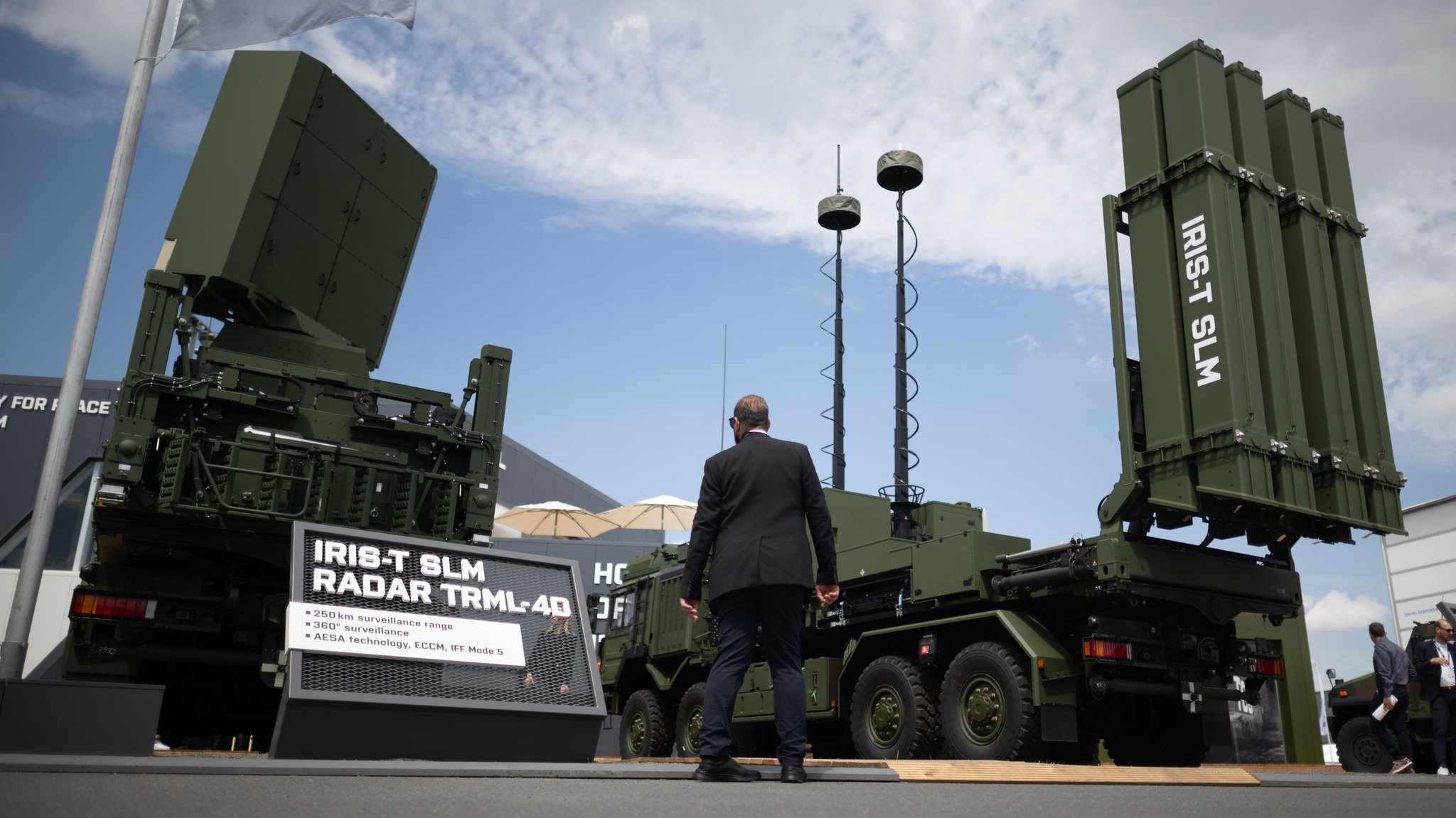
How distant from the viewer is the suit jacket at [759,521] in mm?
4551

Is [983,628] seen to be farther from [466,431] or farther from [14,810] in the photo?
[14,810]

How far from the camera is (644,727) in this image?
41.5 ft

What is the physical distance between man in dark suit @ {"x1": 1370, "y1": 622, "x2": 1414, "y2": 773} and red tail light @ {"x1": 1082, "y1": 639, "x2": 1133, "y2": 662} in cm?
297

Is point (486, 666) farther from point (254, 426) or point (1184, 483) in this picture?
point (1184, 483)

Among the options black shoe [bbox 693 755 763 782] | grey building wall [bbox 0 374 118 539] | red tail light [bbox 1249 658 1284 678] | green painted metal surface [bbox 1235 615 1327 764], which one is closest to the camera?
black shoe [bbox 693 755 763 782]

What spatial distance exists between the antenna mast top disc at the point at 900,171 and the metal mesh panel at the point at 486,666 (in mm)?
12546

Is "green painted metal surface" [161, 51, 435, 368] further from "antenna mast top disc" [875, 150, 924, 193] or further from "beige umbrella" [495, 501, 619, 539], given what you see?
"beige umbrella" [495, 501, 619, 539]

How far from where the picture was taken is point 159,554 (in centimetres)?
739

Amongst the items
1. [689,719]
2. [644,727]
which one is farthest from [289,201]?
[644,727]

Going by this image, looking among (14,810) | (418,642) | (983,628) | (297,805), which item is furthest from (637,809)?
(983,628)

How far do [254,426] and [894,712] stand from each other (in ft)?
17.9

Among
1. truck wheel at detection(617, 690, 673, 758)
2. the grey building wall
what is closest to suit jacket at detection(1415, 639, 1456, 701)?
truck wheel at detection(617, 690, 673, 758)

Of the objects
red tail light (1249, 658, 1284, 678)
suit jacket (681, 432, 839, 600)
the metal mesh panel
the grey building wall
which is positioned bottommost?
the metal mesh panel

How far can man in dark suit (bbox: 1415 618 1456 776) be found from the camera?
9.16 metres
